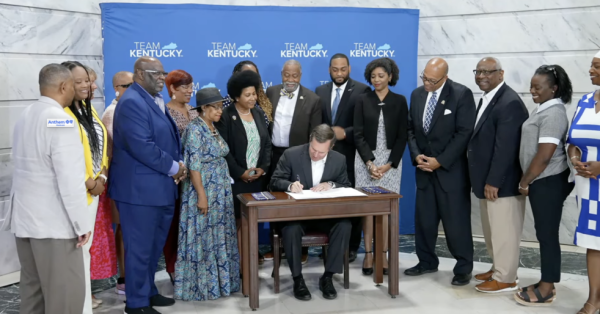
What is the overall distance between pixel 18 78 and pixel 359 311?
11.9 ft

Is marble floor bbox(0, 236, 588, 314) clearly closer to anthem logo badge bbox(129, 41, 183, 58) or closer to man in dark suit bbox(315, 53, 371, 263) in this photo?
man in dark suit bbox(315, 53, 371, 263)

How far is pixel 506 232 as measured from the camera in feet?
14.8

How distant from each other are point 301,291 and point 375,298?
57 cm

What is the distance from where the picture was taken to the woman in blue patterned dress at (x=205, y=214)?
169 inches

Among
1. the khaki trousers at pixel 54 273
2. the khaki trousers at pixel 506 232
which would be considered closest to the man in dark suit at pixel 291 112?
the khaki trousers at pixel 506 232

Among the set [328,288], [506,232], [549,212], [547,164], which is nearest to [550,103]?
[547,164]

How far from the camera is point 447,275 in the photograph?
16.6 feet

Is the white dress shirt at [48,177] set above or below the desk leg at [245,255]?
above

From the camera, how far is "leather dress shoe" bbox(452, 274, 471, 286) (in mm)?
4785

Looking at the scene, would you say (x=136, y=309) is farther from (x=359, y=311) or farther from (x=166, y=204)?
(x=359, y=311)

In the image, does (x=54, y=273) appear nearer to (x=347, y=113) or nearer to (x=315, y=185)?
(x=315, y=185)

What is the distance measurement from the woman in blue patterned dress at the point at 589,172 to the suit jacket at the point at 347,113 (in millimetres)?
1923

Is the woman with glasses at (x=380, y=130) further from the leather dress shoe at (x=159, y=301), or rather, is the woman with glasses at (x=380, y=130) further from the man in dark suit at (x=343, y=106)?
the leather dress shoe at (x=159, y=301)

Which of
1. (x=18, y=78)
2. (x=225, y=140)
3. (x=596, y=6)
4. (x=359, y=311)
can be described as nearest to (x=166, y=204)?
(x=225, y=140)
